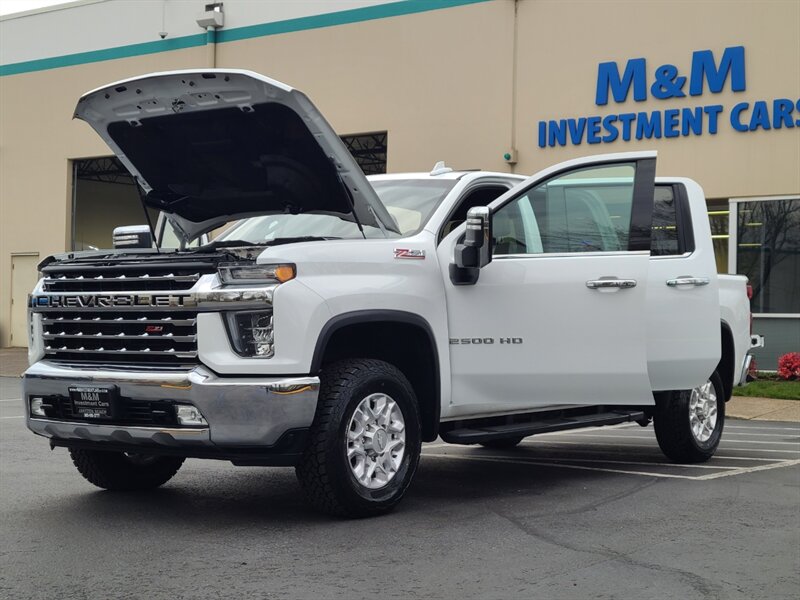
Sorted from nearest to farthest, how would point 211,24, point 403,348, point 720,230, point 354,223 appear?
point 403,348 < point 354,223 < point 720,230 < point 211,24

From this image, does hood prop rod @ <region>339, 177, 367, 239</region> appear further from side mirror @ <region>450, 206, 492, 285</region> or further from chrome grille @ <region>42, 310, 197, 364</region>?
chrome grille @ <region>42, 310, 197, 364</region>

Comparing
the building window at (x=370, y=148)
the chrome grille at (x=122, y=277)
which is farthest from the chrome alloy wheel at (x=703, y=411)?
the building window at (x=370, y=148)

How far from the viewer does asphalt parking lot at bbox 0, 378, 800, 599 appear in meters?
5.00

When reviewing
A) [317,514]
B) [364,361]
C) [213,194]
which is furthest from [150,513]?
[213,194]

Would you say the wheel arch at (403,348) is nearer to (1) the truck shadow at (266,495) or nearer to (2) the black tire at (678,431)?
(1) the truck shadow at (266,495)

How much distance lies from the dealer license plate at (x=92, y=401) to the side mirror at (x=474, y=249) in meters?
2.21

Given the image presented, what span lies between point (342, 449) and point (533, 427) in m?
1.86

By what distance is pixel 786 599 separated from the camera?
4.91 meters

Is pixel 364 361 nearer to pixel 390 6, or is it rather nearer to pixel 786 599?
pixel 786 599

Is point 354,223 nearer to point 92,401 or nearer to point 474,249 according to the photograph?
point 474,249

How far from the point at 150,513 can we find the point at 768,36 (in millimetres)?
15168

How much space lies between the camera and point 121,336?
6406mm

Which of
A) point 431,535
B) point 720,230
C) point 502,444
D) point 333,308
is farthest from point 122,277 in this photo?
point 720,230

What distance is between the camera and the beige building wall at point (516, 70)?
18.7 m
